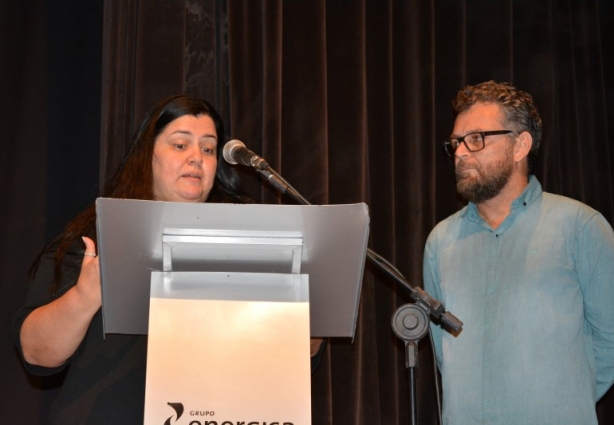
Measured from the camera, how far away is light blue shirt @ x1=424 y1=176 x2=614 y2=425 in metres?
2.42

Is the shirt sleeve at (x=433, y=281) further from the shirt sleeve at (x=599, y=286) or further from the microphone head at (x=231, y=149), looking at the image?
the microphone head at (x=231, y=149)

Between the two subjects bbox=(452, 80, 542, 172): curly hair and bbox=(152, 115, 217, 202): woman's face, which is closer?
bbox=(152, 115, 217, 202): woman's face

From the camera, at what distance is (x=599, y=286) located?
8.10 feet

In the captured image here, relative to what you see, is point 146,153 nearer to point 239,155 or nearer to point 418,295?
point 239,155

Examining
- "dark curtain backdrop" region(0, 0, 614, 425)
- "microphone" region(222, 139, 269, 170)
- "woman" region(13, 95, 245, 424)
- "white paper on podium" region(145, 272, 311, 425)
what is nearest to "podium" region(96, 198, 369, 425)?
"white paper on podium" region(145, 272, 311, 425)

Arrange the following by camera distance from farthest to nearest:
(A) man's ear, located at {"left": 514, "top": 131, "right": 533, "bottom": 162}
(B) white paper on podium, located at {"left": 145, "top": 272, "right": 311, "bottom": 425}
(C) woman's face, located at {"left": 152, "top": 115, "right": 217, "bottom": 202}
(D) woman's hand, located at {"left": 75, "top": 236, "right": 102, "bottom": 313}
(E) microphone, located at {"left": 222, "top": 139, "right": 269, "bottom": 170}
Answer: (A) man's ear, located at {"left": 514, "top": 131, "right": 533, "bottom": 162} < (C) woman's face, located at {"left": 152, "top": 115, "right": 217, "bottom": 202} < (E) microphone, located at {"left": 222, "top": 139, "right": 269, "bottom": 170} < (D) woman's hand, located at {"left": 75, "top": 236, "right": 102, "bottom": 313} < (B) white paper on podium, located at {"left": 145, "top": 272, "right": 311, "bottom": 425}

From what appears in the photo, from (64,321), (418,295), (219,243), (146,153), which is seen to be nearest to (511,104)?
(418,295)

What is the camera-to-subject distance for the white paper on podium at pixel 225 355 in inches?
53.5

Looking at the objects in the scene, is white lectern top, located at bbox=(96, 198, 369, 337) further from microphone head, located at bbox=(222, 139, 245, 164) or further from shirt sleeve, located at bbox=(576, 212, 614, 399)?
shirt sleeve, located at bbox=(576, 212, 614, 399)

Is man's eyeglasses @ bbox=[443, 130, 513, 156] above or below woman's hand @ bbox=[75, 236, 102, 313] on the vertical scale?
above

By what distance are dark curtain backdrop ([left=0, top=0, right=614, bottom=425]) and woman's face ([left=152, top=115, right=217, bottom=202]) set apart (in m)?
0.71

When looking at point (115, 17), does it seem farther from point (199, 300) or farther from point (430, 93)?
point (199, 300)

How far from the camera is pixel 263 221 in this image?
1408mm

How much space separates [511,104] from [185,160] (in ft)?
4.48
